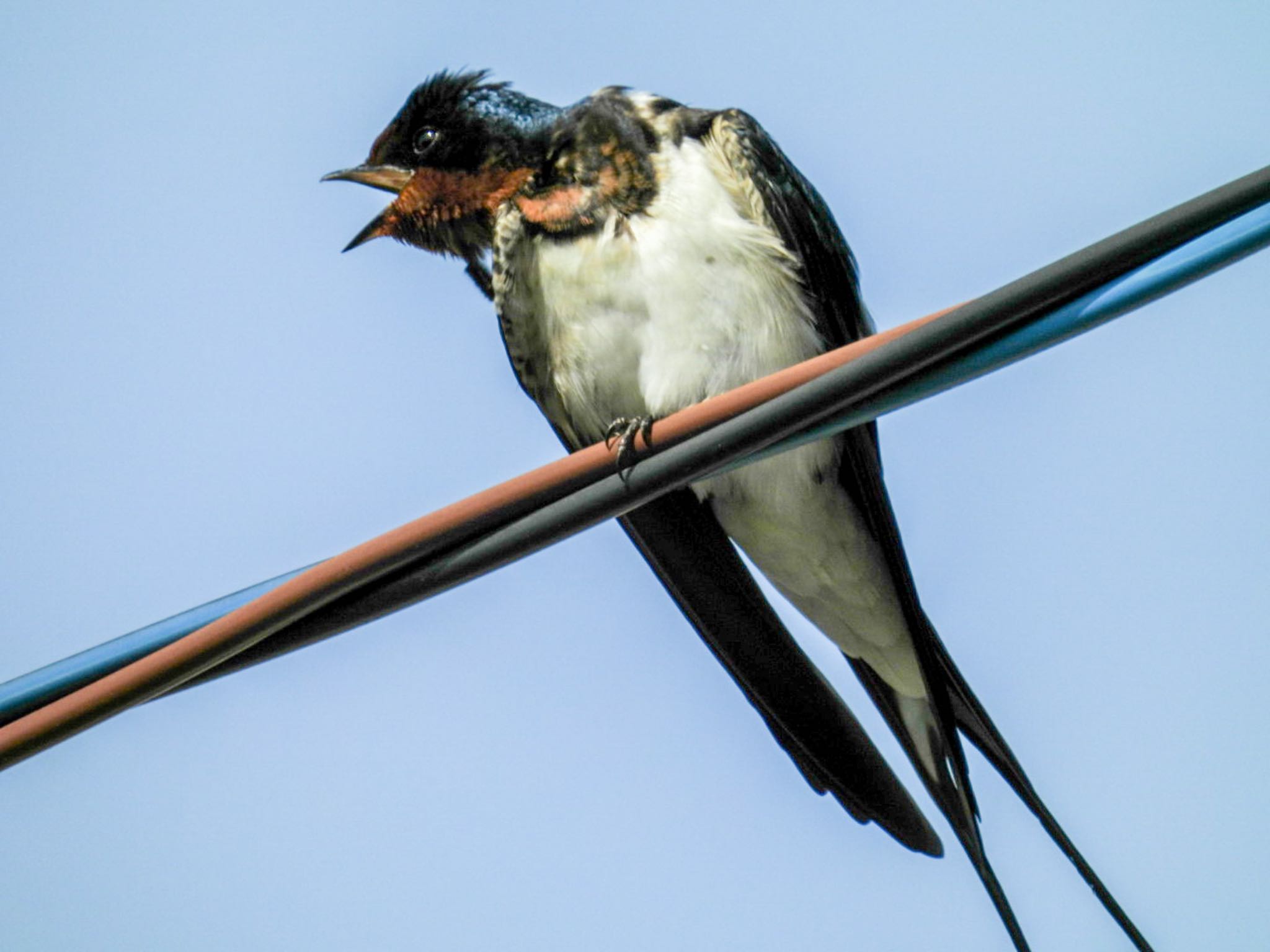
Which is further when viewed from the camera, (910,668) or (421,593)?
(910,668)

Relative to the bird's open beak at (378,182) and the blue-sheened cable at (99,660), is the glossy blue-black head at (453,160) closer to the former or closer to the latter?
the bird's open beak at (378,182)

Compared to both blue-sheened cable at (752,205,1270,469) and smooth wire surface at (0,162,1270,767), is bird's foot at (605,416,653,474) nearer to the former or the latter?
smooth wire surface at (0,162,1270,767)

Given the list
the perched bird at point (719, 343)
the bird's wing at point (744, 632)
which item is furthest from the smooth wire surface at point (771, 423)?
the bird's wing at point (744, 632)

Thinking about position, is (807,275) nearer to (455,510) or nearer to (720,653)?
(720,653)

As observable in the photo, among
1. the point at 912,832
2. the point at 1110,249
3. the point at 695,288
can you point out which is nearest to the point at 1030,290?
the point at 1110,249

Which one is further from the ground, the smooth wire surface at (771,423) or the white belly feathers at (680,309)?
the white belly feathers at (680,309)

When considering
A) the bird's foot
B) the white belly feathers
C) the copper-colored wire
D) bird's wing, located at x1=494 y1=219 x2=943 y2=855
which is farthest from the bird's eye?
the copper-colored wire
